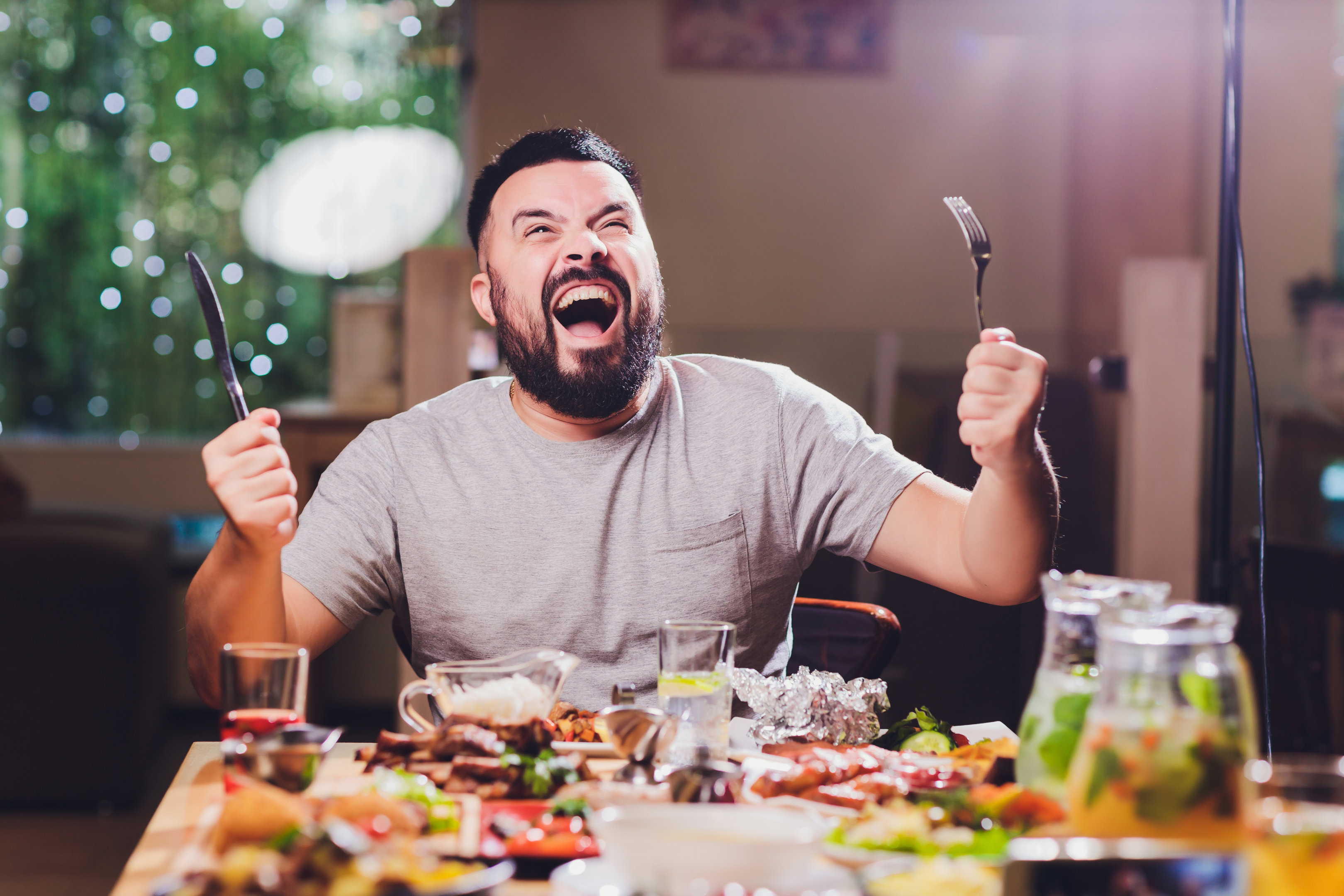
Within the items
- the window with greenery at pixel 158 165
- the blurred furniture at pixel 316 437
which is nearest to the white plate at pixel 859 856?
the blurred furniture at pixel 316 437

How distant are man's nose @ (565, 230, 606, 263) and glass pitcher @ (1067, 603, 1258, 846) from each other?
94cm

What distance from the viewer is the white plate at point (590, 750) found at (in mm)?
1036

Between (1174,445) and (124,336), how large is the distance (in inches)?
134

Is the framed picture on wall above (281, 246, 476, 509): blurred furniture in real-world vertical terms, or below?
above

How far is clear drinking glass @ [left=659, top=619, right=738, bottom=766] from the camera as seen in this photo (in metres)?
1.02

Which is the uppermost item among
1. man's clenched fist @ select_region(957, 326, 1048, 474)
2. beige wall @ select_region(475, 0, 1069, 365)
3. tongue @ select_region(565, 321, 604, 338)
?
beige wall @ select_region(475, 0, 1069, 365)

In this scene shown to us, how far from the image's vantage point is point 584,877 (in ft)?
2.32

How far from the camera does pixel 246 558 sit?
1.20 metres

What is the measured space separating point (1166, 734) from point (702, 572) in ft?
2.63

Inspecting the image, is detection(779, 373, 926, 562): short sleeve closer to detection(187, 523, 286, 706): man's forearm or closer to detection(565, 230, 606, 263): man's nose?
detection(565, 230, 606, 263): man's nose

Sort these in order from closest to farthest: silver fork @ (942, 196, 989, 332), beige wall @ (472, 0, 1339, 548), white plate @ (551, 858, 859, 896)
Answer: white plate @ (551, 858, 859, 896) < silver fork @ (942, 196, 989, 332) < beige wall @ (472, 0, 1339, 548)

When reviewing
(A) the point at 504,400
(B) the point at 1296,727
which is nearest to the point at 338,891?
(A) the point at 504,400

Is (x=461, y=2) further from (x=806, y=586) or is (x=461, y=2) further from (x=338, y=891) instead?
(x=338, y=891)

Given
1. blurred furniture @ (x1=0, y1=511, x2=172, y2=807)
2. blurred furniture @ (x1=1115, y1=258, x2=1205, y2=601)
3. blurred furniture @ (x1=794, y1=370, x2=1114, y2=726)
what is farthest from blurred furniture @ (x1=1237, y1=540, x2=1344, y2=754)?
blurred furniture @ (x1=0, y1=511, x2=172, y2=807)
